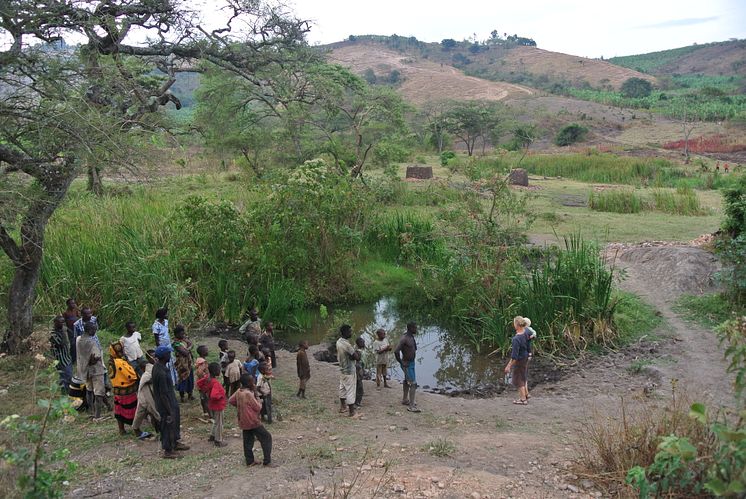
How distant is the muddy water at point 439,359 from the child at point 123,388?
394cm

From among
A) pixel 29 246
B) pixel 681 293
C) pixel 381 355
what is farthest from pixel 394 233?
pixel 29 246

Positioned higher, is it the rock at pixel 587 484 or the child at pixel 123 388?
the child at pixel 123 388

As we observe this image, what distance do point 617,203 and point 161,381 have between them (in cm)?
1834

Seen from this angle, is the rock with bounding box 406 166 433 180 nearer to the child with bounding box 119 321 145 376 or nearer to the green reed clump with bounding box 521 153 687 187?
the green reed clump with bounding box 521 153 687 187

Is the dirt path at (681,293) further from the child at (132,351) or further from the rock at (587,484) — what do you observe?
the child at (132,351)

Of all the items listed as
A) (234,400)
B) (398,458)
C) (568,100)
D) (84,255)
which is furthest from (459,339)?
(568,100)

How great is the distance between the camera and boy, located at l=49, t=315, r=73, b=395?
769 centimetres

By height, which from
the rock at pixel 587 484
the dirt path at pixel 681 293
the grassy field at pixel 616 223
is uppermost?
the grassy field at pixel 616 223

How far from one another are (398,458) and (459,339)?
519cm

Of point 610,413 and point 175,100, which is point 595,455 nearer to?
point 610,413

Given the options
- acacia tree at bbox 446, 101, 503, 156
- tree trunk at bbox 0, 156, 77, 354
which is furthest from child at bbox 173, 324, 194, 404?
acacia tree at bbox 446, 101, 503, 156

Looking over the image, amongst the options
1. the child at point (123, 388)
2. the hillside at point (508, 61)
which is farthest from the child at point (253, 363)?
the hillside at point (508, 61)

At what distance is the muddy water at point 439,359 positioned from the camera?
9.16 metres

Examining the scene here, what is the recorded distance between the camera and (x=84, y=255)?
11023 mm
